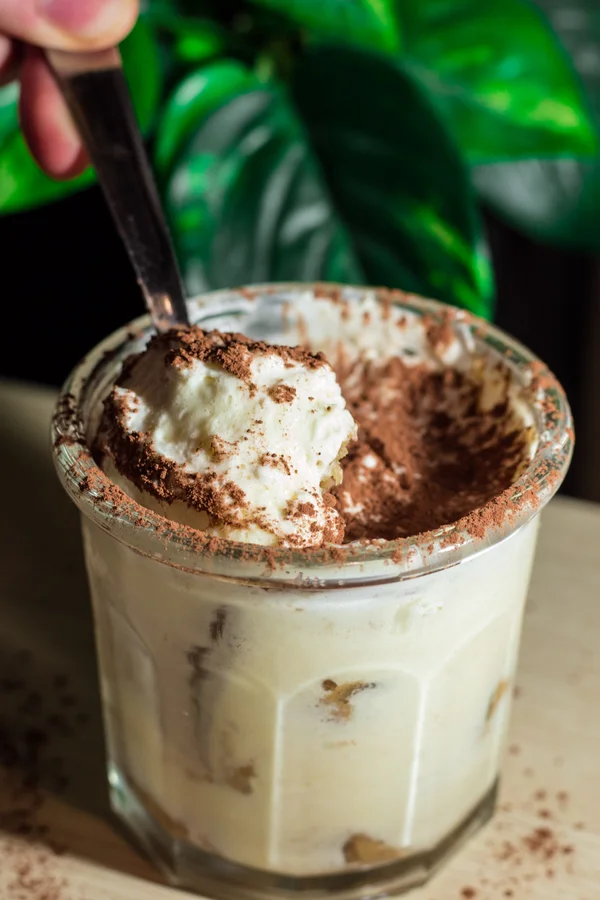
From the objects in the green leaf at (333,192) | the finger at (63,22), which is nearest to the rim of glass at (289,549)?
the finger at (63,22)

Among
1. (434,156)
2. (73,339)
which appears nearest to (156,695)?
(434,156)

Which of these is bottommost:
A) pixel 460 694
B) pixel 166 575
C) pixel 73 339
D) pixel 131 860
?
pixel 73 339

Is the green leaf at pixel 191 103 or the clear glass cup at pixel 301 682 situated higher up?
the green leaf at pixel 191 103

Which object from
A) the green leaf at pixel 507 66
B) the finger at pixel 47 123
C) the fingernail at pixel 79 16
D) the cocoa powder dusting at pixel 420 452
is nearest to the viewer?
the cocoa powder dusting at pixel 420 452

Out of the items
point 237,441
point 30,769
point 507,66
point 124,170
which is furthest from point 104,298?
point 237,441

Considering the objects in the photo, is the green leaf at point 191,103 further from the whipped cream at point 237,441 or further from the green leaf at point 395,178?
the whipped cream at point 237,441

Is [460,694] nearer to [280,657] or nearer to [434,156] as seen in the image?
[280,657]
